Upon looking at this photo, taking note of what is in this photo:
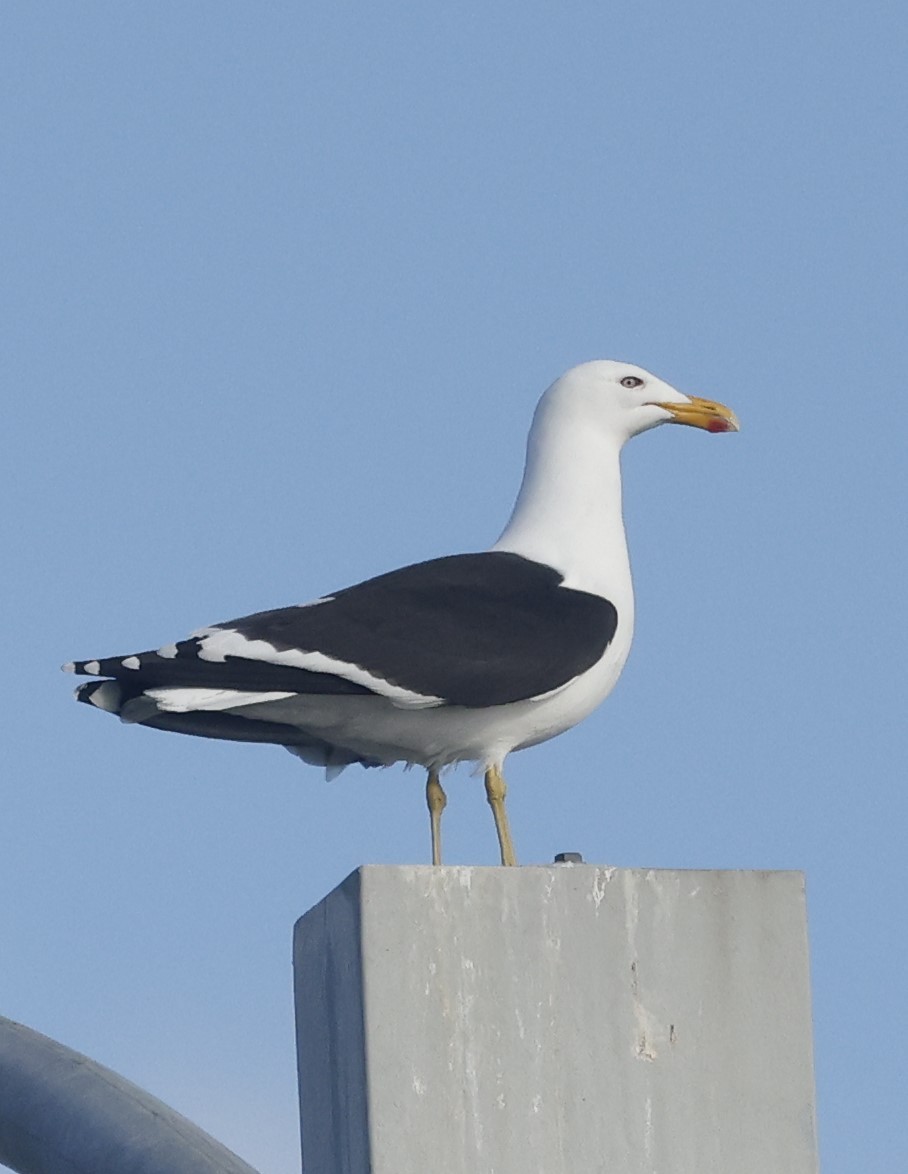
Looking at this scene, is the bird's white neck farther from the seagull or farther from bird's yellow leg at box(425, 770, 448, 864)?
bird's yellow leg at box(425, 770, 448, 864)

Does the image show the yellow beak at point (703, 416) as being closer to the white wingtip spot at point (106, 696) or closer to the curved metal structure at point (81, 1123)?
the white wingtip spot at point (106, 696)

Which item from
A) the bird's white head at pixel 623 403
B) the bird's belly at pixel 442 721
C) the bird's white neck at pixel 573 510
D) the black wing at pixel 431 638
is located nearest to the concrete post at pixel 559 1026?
the black wing at pixel 431 638

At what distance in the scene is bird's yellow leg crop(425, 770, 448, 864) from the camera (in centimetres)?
775

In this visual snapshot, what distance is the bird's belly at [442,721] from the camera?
24.7 feet

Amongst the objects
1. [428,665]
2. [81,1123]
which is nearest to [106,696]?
[428,665]

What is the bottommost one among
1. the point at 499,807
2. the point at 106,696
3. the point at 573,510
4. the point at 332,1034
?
the point at 332,1034

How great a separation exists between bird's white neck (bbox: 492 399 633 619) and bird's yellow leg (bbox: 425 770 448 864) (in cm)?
83

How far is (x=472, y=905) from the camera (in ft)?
18.0

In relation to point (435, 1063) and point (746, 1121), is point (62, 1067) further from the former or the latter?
point (746, 1121)

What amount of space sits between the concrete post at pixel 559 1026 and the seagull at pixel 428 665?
5.15 ft

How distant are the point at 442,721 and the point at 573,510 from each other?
109 centimetres

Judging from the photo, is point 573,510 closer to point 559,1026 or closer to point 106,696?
point 106,696

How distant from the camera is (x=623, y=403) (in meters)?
8.73

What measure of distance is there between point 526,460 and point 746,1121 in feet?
11.8
